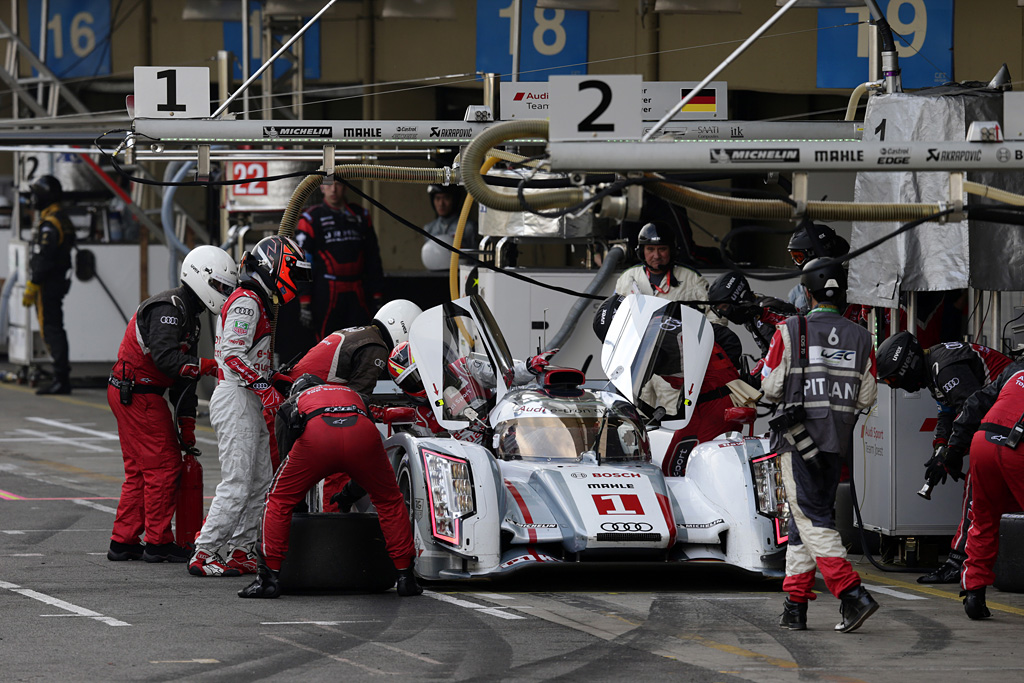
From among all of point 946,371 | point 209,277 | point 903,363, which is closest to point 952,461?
point 946,371

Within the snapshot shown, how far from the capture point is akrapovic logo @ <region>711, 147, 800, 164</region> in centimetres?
759

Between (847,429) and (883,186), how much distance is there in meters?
2.42

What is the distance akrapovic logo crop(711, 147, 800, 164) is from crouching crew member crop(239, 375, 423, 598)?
2.70m

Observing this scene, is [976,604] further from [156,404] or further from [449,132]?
[156,404]


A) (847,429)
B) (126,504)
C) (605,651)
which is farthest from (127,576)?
(847,429)

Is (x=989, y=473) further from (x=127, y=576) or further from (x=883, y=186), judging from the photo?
(x=127, y=576)

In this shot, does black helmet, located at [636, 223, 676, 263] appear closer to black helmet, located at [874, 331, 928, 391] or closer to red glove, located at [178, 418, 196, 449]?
black helmet, located at [874, 331, 928, 391]

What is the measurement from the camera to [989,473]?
8867mm

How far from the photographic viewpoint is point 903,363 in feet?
32.3

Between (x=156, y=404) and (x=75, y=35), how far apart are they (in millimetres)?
13682

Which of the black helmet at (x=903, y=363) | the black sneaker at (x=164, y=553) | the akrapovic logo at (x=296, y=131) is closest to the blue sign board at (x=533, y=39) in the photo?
the akrapovic logo at (x=296, y=131)

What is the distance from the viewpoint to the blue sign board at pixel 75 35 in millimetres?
22828

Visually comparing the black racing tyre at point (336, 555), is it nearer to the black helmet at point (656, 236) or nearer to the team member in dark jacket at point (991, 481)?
the team member in dark jacket at point (991, 481)

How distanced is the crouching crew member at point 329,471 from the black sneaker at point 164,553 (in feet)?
4.87
